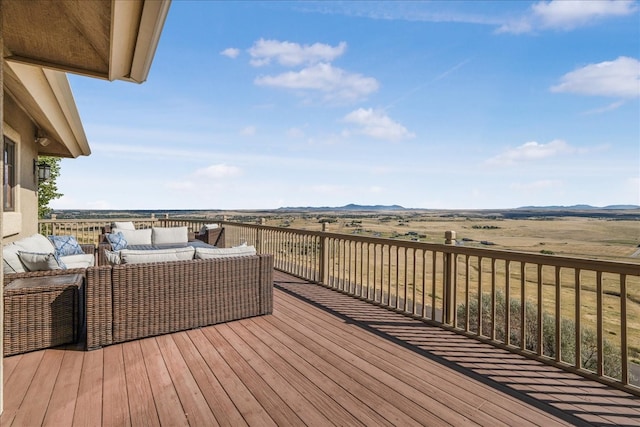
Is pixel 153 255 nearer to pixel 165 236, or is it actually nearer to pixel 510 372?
pixel 510 372

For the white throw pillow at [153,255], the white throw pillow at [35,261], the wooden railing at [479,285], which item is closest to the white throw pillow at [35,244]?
the white throw pillow at [35,261]

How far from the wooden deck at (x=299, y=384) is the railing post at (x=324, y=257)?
6.70 ft

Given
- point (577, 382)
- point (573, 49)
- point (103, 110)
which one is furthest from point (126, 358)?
point (573, 49)

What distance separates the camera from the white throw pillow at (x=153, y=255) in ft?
10.1

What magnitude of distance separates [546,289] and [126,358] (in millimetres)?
23779

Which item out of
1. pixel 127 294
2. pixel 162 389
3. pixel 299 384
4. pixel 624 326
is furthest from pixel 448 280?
pixel 127 294

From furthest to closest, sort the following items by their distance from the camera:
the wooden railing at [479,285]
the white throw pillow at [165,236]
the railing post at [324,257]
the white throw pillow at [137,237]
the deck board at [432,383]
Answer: the white throw pillow at [165,236]
the white throw pillow at [137,237]
the railing post at [324,257]
the wooden railing at [479,285]
the deck board at [432,383]

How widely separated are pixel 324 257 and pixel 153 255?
9.13ft

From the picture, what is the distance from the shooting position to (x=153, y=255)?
3195 mm

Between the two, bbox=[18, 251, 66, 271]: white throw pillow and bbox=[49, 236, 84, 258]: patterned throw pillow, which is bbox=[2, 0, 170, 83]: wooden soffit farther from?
bbox=[49, 236, 84, 258]: patterned throw pillow

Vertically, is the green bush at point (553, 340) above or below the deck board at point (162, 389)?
below

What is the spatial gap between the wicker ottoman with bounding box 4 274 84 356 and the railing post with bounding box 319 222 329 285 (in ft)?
10.5

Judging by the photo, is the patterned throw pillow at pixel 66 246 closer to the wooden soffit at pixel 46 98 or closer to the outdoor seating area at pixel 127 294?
the outdoor seating area at pixel 127 294

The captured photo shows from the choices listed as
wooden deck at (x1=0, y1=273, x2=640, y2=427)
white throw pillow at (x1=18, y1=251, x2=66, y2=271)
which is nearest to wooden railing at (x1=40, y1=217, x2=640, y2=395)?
wooden deck at (x1=0, y1=273, x2=640, y2=427)
